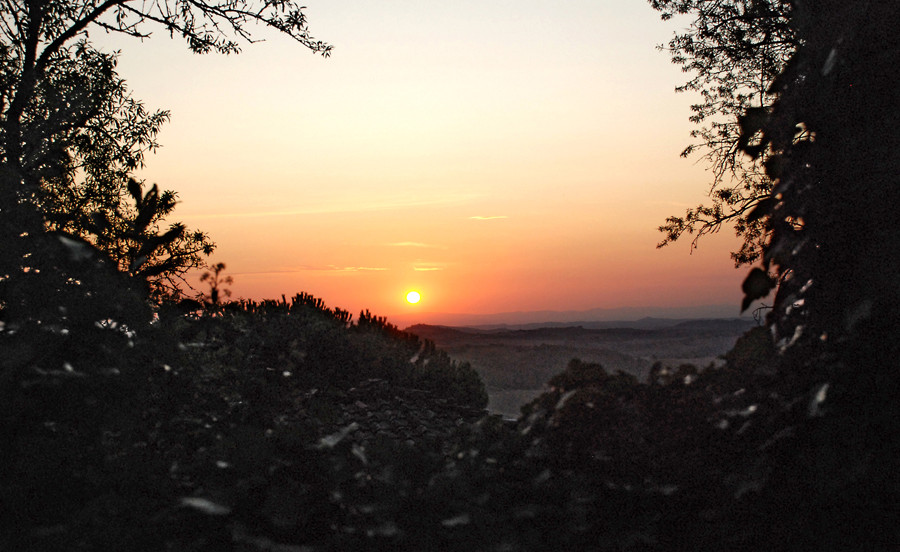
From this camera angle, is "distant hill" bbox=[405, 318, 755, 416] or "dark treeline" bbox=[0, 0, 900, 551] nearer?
"dark treeline" bbox=[0, 0, 900, 551]

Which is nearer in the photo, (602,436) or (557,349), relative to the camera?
(602,436)

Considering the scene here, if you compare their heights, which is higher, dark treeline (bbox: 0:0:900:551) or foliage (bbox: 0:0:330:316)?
foliage (bbox: 0:0:330:316)

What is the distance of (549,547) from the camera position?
130 inches

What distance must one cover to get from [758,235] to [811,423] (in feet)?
33.8

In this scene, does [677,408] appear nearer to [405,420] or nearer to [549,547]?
[549,547]

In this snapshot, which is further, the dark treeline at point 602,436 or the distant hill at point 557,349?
the distant hill at point 557,349

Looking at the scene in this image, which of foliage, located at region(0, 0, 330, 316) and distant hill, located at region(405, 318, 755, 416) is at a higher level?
foliage, located at region(0, 0, 330, 316)

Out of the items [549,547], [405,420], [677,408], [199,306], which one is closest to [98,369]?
[549,547]

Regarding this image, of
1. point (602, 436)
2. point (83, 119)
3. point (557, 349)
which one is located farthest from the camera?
point (557, 349)

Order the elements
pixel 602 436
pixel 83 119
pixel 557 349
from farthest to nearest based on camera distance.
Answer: pixel 557 349 → pixel 83 119 → pixel 602 436

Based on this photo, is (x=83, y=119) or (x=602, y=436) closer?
(x=602, y=436)

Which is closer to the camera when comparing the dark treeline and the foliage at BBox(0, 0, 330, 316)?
the dark treeline

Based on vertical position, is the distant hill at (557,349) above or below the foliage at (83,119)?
below

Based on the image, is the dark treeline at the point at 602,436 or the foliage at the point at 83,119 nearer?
the dark treeline at the point at 602,436
